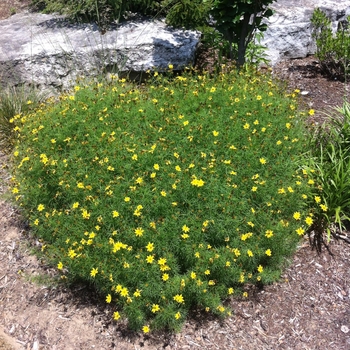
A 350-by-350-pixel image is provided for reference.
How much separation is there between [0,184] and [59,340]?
201 cm

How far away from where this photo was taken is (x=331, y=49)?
537 cm

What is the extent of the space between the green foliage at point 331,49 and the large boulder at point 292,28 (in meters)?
0.24

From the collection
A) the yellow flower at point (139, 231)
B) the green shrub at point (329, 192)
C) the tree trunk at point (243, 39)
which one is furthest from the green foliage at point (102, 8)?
the yellow flower at point (139, 231)

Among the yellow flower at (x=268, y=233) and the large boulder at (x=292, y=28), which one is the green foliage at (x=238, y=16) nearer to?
the large boulder at (x=292, y=28)

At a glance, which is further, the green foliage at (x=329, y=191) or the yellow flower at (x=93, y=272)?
the green foliage at (x=329, y=191)

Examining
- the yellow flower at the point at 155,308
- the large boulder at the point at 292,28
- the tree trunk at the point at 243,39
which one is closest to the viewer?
the yellow flower at the point at 155,308

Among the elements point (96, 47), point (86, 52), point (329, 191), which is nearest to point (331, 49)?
point (329, 191)

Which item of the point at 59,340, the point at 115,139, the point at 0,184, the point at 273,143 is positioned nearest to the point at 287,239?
the point at 273,143

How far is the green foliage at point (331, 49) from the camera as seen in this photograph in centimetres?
529

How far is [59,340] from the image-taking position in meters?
2.94

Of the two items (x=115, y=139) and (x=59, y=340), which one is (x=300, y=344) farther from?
(x=115, y=139)

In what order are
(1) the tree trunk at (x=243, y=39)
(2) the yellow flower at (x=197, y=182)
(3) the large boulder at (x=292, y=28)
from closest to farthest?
(2) the yellow flower at (x=197, y=182)
(1) the tree trunk at (x=243, y=39)
(3) the large boulder at (x=292, y=28)

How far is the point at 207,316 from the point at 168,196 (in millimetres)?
966

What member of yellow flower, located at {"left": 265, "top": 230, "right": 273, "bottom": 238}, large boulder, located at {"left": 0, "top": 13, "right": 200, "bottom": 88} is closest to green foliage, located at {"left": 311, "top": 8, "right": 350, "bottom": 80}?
large boulder, located at {"left": 0, "top": 13, "right": 200, "bottom": 88}
